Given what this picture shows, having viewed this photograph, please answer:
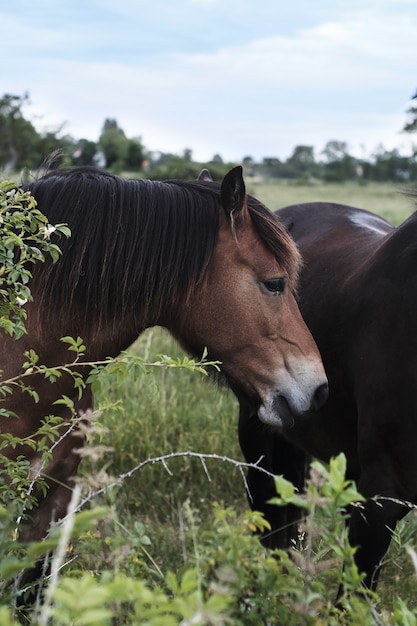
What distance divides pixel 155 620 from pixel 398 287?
7.29ft

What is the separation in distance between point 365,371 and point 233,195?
96cm

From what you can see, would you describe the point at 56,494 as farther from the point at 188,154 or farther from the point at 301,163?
the point at 301,163

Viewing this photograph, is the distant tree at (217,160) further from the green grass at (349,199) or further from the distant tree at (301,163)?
the distant tree at (301,163)

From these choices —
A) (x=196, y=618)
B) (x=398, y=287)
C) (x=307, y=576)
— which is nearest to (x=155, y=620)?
(x=196, y=618)

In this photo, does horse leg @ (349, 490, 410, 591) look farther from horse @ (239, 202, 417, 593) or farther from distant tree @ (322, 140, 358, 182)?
distant tree @ (322, 140, 358, 182)

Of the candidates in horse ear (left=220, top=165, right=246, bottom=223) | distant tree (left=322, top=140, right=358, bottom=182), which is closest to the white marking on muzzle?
horse ear (left=220, top=165, right=246, bottom=223)

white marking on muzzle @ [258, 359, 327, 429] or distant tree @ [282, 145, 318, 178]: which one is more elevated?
distant tree @ [282, 145, 318, 178]

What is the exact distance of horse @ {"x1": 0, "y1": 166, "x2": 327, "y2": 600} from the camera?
2.65 metres

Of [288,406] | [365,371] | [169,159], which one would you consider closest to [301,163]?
[169,159]

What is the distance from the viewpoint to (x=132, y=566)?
153 cm

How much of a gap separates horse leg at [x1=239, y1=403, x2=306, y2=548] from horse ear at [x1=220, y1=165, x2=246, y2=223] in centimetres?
168

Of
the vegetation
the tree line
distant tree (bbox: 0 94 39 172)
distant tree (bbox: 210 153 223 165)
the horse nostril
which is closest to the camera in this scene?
the vegetation

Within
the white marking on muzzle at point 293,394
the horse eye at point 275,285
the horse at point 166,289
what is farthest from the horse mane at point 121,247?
the white marking on muzzle at point 293,394

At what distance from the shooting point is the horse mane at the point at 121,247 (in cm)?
264
